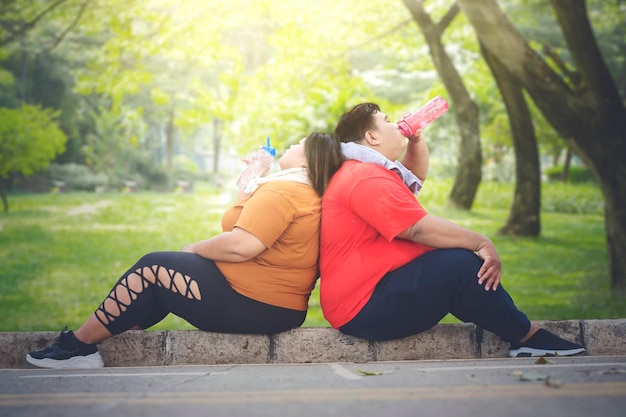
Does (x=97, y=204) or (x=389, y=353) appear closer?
(x=389, y=353)

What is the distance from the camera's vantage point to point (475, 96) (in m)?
27.5

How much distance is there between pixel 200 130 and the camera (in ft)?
69.8

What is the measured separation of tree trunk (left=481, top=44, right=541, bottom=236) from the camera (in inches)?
568

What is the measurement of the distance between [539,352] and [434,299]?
609 mm

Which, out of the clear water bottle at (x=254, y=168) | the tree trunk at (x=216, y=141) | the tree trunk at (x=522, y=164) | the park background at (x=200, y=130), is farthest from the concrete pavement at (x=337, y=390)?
the tree trunk at (x=216, y=141)

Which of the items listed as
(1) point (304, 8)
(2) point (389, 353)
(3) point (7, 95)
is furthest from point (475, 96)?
(2) point (389, 353)

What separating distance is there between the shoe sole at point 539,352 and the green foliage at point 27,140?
14996mm

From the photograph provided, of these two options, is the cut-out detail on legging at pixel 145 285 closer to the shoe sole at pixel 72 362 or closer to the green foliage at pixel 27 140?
the shoe sole at pixel 72 362

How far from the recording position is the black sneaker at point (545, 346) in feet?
12.8

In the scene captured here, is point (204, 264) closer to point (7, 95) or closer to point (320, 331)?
point (320, 331)

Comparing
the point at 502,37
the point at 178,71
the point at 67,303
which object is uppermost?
the point at 178,71

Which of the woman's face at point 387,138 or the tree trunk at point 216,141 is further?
the tree trunk at point 216,141

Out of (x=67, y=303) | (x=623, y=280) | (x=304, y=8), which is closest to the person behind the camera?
(x=623, y=280)

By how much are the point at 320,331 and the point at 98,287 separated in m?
8.00
